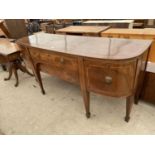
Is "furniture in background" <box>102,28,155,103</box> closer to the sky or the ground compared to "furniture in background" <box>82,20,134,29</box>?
closer to the ground

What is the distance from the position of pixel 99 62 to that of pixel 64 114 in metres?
0.90

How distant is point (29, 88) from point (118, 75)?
5.32 feet

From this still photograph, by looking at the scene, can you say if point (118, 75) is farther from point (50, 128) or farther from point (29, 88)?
point (29, 88)

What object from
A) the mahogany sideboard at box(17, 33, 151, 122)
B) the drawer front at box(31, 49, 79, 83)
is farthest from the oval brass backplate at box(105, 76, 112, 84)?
the drawer front at box(31, 49, 79, 83)

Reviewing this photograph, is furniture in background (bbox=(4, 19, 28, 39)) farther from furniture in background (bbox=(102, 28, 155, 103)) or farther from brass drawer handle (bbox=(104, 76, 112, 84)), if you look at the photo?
brass drawer handle (bbox=(104, 76, 112, 84))

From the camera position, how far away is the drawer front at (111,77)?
1084 mm

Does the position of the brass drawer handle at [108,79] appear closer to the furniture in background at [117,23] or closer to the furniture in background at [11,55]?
the furniture in background at [11,55]

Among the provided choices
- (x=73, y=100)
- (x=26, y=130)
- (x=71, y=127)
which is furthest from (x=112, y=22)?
(x=26, y=130)

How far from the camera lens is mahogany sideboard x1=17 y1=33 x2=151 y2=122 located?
42.8 inches

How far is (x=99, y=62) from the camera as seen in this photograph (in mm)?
1113

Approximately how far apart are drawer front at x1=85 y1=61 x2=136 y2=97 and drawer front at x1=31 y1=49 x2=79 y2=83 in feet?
0.52

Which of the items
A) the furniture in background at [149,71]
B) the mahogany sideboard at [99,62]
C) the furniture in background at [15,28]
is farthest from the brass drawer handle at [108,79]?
the furniture in background at [15,28]

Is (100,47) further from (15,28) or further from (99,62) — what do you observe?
(15,28)

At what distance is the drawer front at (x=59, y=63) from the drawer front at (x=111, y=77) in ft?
0.52
